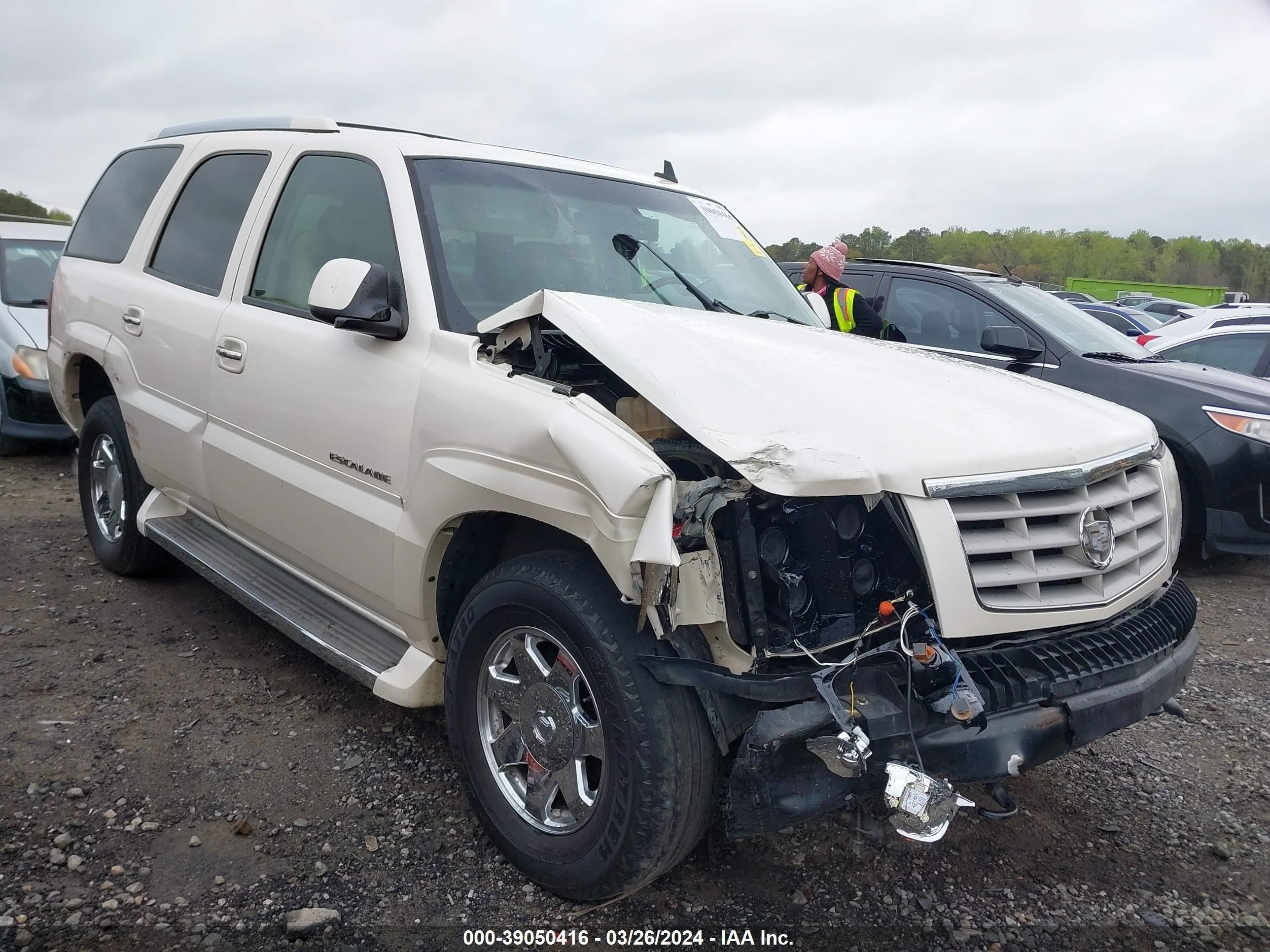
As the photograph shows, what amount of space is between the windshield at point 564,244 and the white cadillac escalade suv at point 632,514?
0.01 m

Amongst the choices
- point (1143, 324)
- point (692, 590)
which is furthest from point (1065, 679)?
point (1143, 324)

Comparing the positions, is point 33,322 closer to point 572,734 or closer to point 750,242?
point 750,242

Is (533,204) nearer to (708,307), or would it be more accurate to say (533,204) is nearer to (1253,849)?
(708,307)

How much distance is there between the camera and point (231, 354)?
353 centimetres

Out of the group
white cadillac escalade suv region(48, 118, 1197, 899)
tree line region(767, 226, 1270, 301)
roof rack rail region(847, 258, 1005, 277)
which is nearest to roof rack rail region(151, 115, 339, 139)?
white cadillac escalade suv region(48, 118, 1197, 899)

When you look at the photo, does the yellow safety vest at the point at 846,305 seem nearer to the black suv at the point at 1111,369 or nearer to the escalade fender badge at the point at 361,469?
the black suv at the point at 1111,369

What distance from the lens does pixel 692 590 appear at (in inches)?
85.7

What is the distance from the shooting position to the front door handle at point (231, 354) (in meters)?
3.48

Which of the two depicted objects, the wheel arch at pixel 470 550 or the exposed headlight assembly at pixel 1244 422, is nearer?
the wheel arch at pixel 470 550

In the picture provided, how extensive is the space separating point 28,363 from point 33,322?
0.53 meters

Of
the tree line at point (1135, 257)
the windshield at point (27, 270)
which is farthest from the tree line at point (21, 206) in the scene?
the tree line at point (1135, 257)

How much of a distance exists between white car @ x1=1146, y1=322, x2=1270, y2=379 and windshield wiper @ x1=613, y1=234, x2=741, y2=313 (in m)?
5.39

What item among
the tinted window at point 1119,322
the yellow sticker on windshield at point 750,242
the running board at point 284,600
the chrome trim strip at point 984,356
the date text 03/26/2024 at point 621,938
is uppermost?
the yellow sticker on windshield at point 750,242

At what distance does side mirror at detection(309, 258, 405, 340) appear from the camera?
2.76 m
